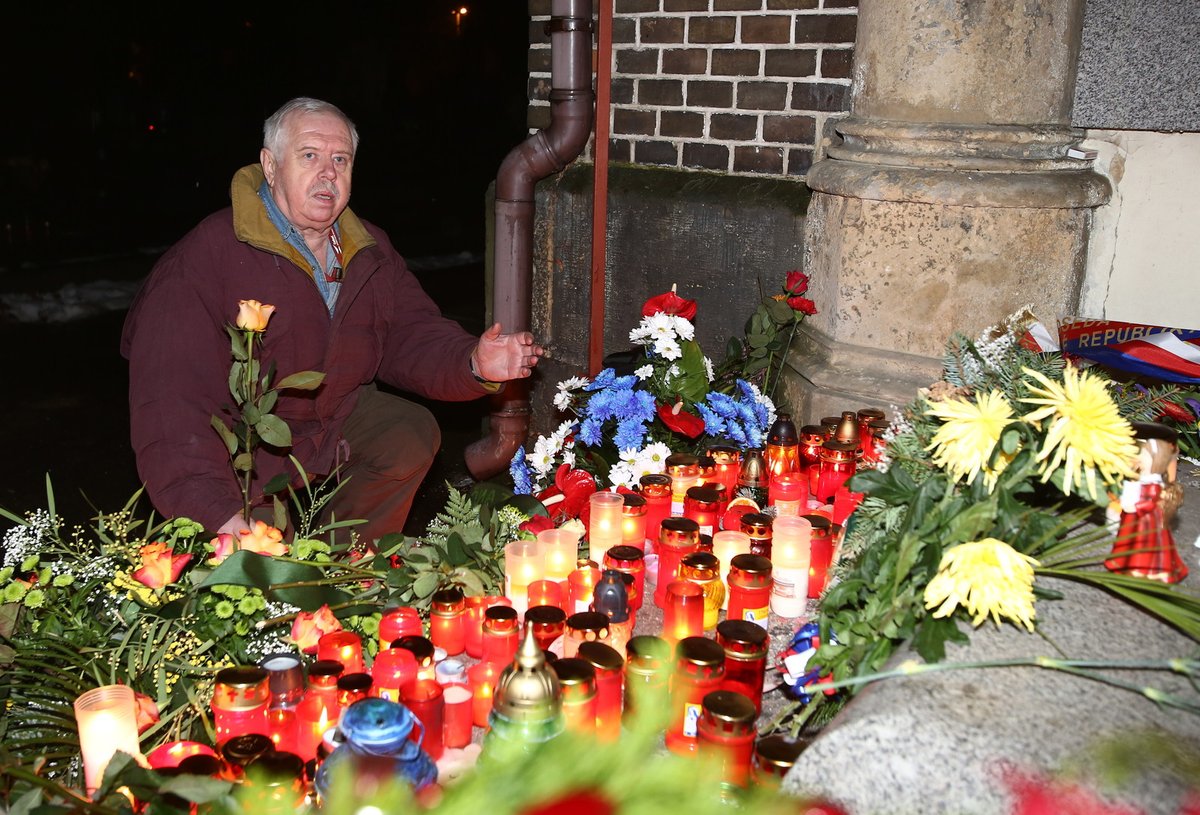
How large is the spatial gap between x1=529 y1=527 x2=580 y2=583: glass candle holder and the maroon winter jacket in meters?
0.97

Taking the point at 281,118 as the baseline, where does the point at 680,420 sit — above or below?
below

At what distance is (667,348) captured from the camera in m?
3.42

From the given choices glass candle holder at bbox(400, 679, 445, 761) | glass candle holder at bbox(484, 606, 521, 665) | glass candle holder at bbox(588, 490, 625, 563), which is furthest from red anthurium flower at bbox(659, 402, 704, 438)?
glass candle holder at bbox(400, 679, 445, 761)

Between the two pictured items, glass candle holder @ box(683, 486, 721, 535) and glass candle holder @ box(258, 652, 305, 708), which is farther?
glass candle holder @ box(683, 486, 721, 535)

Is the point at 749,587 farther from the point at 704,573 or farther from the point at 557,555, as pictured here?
the point at 557,555

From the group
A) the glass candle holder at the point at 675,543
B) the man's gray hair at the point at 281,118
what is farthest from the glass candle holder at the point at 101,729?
the man's gray hair at the point at 281,118

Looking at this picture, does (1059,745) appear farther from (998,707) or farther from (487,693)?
(487,693)

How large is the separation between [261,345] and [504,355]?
83 cm

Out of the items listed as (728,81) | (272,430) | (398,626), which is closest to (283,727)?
(398,626)

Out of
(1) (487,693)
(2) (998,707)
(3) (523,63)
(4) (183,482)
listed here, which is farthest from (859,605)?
(3) (523,63)

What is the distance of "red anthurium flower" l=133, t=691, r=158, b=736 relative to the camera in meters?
1.90

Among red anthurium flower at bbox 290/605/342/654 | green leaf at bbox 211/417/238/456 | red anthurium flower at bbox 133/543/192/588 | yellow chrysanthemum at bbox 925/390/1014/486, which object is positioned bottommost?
red anthurium flower at bbox 290/605/342/654

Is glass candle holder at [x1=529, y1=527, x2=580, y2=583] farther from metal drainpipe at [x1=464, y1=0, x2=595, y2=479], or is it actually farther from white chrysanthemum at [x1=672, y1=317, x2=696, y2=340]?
metal drainpipe at [x1=464, y1=0, x2=595, y2=479]

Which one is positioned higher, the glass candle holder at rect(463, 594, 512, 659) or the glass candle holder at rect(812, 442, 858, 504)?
the glass candle holder at rect(812, 442, 858, 504)
